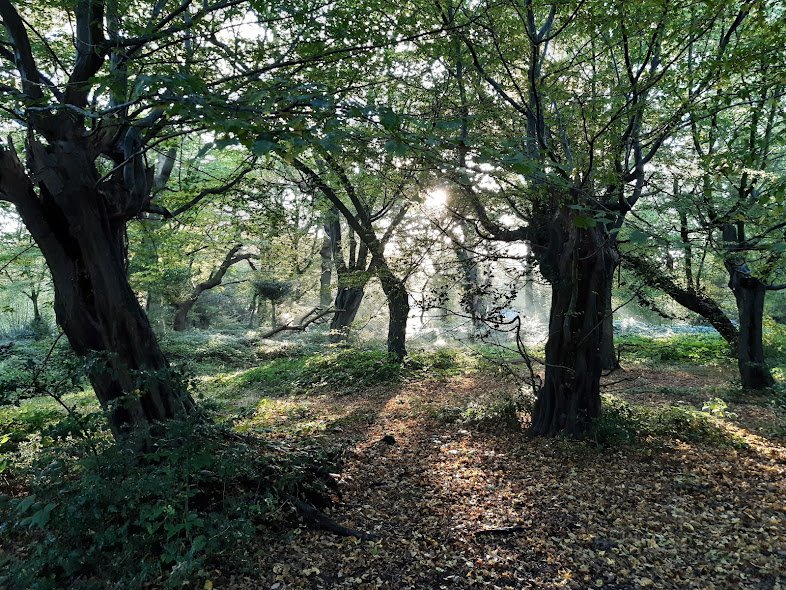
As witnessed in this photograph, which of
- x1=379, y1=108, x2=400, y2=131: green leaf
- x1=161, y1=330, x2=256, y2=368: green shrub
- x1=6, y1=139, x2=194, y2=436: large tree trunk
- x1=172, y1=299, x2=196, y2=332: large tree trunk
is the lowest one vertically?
x1=161, y1=330, x2=256, y2=368: green shrub

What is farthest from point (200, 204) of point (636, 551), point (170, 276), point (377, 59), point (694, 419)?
point (170, 276)

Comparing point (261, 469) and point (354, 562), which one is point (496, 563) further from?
point (261, 469)

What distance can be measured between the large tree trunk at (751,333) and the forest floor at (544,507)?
1909 millimetres

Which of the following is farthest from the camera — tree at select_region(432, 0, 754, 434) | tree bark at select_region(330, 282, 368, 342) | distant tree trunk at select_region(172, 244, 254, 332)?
distant tree trunk at select_region(172, 244, 254, 332)

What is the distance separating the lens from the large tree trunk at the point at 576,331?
5332mm

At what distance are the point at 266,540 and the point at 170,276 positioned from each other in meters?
15.7

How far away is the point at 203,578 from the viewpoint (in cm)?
290

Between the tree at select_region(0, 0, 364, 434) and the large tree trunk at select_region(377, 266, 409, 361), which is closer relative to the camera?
the tree at select_region(0, 0, 364, 434)

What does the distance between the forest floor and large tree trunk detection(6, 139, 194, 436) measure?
1.88m

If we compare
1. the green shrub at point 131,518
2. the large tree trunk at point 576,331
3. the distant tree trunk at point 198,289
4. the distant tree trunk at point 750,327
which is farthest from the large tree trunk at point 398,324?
the distant tree trunk at point 198,289

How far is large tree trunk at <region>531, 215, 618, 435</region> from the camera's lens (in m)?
5.33

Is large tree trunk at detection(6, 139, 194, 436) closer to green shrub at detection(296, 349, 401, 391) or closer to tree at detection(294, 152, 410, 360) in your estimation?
tree at detection(294, 152, 410, 360)

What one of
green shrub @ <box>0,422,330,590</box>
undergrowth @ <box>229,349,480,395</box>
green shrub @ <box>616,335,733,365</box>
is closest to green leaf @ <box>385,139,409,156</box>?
green shrub @ <box>0,422,330,590</box>

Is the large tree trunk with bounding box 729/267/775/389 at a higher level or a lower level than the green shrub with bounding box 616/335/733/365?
higher
